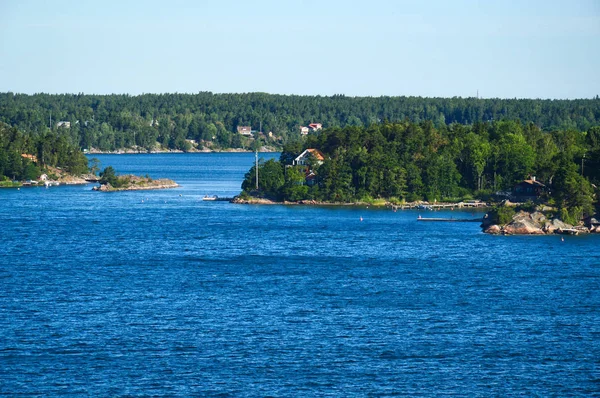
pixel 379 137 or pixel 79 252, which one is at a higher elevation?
pixel 379 137

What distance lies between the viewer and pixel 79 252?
7281 cm

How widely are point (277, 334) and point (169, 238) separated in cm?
3944

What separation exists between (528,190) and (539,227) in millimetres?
16201

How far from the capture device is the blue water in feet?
122

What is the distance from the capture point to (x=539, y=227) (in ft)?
280

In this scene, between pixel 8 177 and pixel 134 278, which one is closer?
pixel 134 278

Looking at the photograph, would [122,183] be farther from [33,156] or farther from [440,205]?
[440,205]

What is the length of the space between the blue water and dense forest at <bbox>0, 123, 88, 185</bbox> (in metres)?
67.0

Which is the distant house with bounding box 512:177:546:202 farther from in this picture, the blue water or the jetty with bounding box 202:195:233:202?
the jetty with bounding box 202:195:233:202

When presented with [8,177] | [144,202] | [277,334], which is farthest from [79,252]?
[8,177]

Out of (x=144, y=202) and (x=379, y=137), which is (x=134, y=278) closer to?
(x=144, y=202)

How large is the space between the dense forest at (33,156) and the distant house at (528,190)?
8485 cm

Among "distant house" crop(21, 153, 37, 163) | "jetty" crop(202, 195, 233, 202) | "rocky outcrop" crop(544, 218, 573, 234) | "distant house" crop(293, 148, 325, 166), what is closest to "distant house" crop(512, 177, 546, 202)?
"rocky outcrop" crop(544, 218, 573, 234)

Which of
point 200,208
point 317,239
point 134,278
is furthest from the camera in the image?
point 200,208
